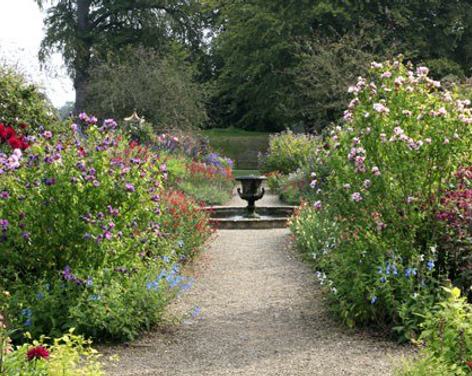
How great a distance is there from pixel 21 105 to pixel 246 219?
4779mm

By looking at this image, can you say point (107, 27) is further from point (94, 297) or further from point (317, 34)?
point (94, 297)

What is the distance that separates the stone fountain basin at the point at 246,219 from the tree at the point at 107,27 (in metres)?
19.3

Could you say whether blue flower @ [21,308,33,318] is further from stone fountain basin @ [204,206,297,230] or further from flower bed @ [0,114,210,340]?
stone fountain basin @ [204,206,297,230]

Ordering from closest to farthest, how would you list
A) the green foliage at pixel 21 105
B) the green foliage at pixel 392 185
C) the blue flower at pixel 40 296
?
the blue flower at pixel 40 296, the green foliage at pixel 392 185, the green foliage at pixel 21 105

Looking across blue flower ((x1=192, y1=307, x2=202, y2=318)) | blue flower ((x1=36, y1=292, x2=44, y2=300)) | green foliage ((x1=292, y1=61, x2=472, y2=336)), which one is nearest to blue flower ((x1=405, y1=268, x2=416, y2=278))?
green foliage ((x1=292, y1=61, x2=472, y2=336))

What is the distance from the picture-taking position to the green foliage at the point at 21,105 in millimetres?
12836

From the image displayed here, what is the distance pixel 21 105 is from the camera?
13.0 meters

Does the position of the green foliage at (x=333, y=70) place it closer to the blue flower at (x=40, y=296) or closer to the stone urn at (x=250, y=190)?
the stone urn at (x=250, y=190)

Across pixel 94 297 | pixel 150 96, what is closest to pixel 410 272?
pixel 94 297

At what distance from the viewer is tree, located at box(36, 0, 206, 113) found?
32875 mm

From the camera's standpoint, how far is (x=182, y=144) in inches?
800

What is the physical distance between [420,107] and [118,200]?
278cm

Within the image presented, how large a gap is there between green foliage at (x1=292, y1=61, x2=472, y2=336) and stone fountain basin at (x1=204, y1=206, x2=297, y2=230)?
5703 millimetres

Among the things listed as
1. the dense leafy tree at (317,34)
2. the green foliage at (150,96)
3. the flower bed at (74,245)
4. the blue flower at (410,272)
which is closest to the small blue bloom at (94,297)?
the flower bed at (74,245)
